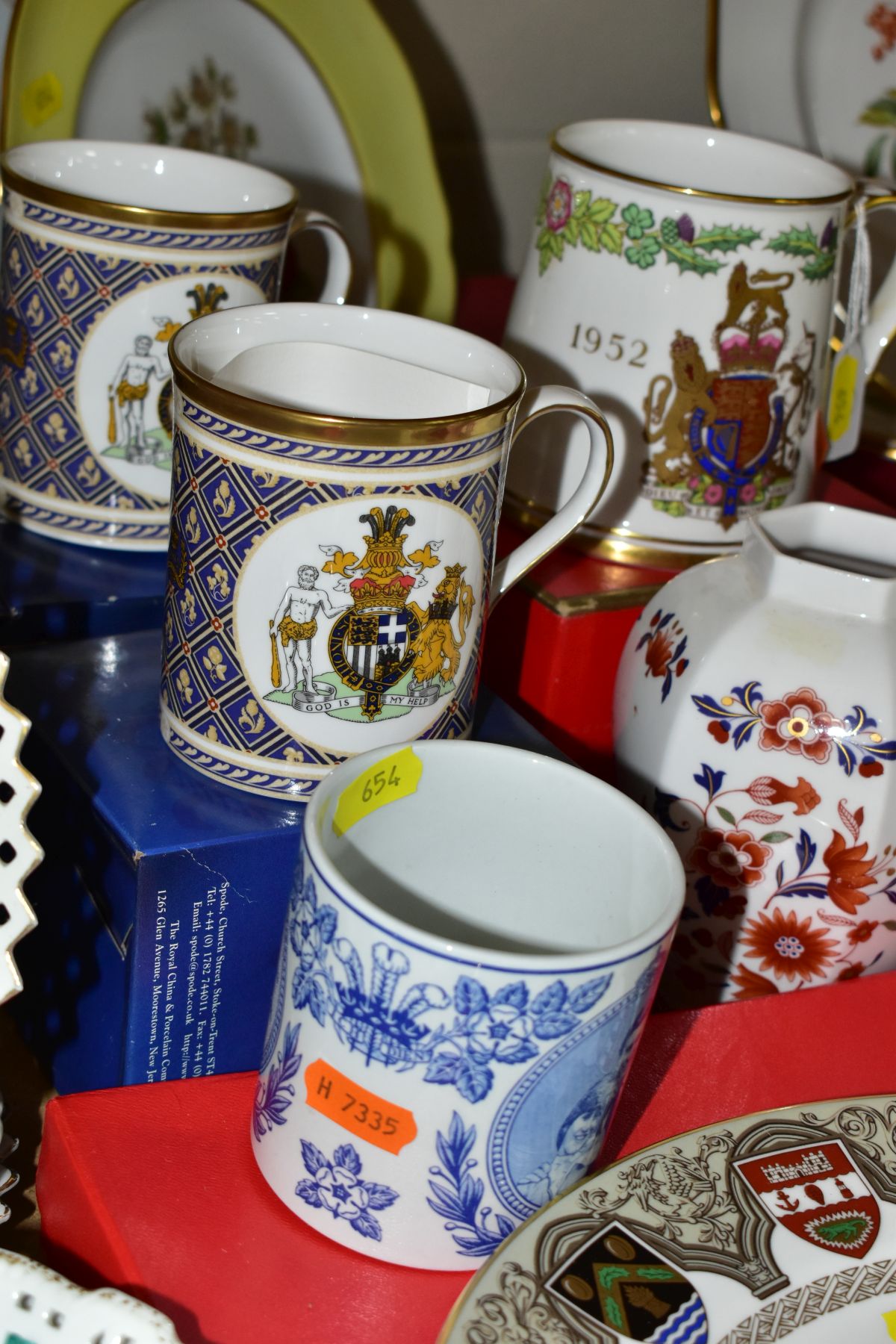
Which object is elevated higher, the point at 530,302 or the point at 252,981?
the point at 530,302

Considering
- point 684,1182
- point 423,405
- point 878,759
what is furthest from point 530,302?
point 684,1182

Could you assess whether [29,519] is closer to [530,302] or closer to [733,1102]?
[530,302]

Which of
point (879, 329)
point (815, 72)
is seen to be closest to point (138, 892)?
point (879, 329)

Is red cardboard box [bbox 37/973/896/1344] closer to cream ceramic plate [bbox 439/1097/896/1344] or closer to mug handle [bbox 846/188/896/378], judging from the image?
cream ceramic plate [bbox 439/1097/896/1344]

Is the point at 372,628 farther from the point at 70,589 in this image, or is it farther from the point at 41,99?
the point at 41,99

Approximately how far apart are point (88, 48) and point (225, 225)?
0.17m

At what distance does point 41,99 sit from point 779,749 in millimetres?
418

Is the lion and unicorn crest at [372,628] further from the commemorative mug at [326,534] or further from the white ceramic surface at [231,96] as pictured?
the white ceramic surface at [231,96]

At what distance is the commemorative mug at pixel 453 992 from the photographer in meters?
0.33

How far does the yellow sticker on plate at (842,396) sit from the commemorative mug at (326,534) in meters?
0.19

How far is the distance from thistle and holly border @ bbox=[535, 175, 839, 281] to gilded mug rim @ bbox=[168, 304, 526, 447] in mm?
164

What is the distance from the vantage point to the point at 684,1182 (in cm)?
38

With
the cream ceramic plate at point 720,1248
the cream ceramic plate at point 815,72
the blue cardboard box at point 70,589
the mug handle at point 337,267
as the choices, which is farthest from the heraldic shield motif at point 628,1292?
the cream ceramic plate at point 815,72

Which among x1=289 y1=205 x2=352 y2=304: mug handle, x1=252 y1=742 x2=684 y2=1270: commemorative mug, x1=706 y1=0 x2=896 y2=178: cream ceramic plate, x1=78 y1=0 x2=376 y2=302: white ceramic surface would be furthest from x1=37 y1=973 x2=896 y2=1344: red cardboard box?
x1=706 y1=0 x2=896 y2=178: cream ceramic plate
